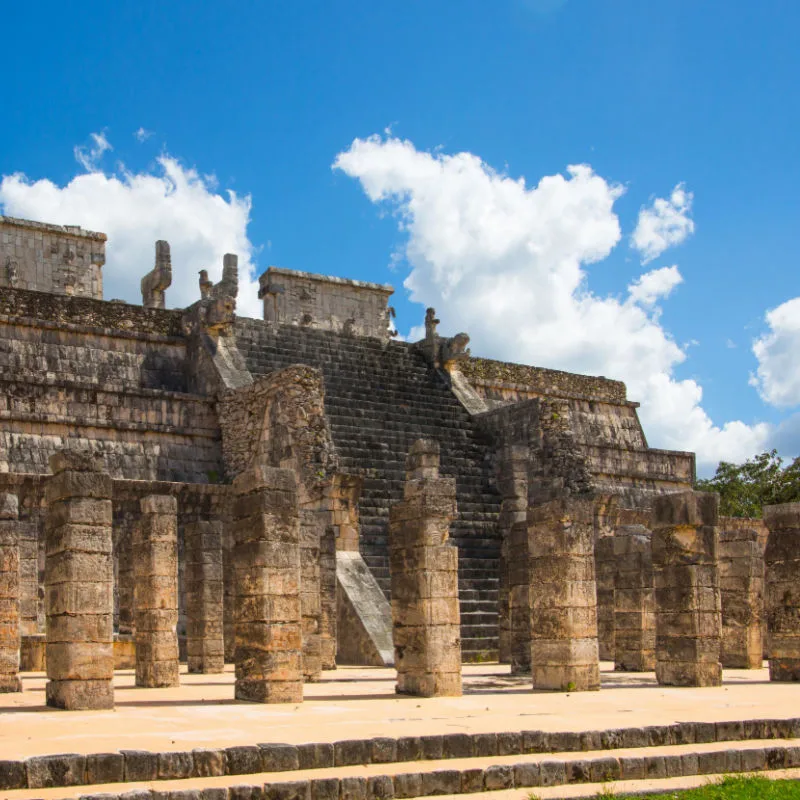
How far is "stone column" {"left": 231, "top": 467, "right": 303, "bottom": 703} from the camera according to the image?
13.7m

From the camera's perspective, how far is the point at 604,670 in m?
20.5

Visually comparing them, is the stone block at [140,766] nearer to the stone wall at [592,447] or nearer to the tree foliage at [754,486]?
the stone wall at [592,447]

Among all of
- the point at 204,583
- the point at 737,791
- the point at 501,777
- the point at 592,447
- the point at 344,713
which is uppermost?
the point at 592,447

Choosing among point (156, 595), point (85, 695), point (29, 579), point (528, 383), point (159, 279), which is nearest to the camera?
point (85, 695)

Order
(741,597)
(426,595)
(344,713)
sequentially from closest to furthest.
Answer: (344,713) < (426,595) < (741,597)

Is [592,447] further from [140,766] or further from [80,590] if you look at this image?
[140,766]

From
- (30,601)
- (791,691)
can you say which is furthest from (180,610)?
(791,691)

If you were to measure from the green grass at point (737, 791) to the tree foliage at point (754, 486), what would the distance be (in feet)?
119

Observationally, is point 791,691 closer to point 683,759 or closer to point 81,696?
point 683,759

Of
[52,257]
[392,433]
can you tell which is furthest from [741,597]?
[52,257]

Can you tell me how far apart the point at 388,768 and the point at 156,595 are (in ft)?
26.4

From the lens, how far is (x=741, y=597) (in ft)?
→ 70.2

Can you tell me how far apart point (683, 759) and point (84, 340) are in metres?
18.9

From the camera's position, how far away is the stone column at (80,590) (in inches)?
498
